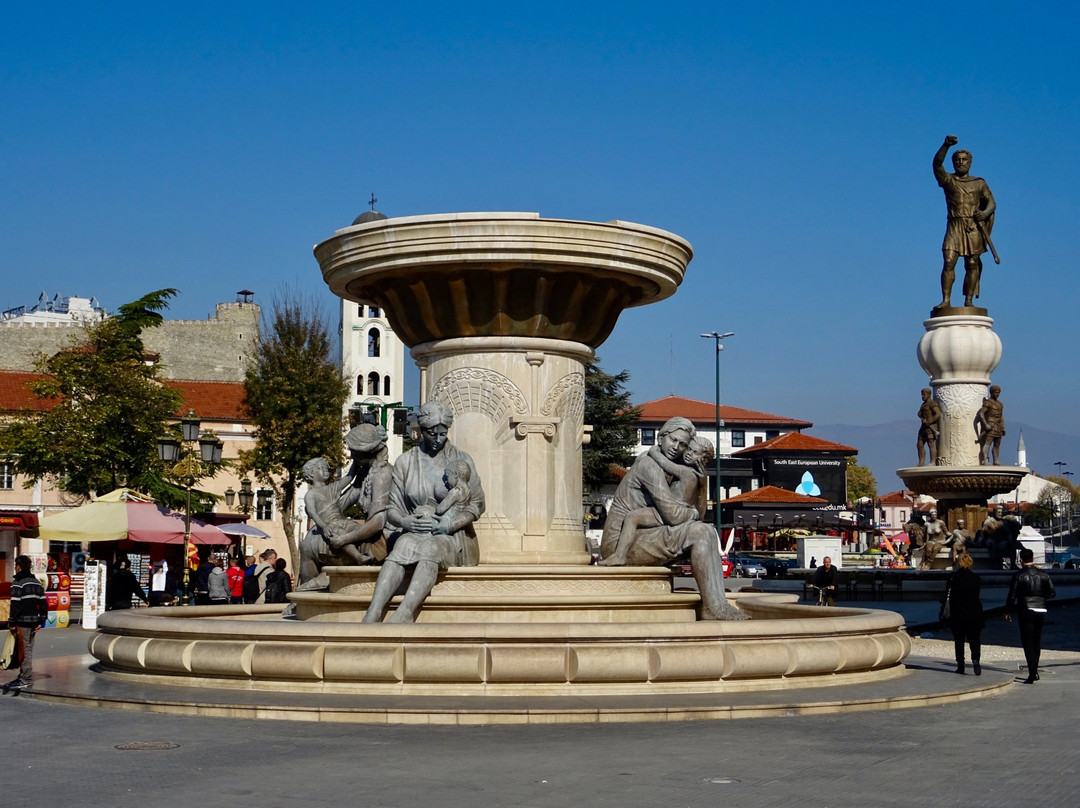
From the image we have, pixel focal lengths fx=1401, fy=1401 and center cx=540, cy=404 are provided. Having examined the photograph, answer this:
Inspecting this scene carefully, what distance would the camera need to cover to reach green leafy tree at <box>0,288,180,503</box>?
4156cm

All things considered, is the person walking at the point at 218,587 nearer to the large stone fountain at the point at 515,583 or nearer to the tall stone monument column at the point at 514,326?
the large stone fountain at the point at 515,583

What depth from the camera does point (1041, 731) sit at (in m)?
9.74

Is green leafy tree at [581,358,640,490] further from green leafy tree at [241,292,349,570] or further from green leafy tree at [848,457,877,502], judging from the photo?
green leafy tree at [848,457,877,502]

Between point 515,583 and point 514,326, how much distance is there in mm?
2886

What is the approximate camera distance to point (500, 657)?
10438 mm

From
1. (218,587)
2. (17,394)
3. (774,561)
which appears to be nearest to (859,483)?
(774,561)

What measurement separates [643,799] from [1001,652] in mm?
12575

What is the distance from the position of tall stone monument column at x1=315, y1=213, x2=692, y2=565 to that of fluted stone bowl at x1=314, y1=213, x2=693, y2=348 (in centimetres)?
1

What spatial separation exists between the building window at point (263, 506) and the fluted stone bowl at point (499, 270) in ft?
218

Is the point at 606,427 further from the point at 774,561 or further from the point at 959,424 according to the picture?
the point at 959,424

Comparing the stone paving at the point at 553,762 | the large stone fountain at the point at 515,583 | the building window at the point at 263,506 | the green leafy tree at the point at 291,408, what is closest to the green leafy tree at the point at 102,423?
the green leafy tree at the point at 291,408

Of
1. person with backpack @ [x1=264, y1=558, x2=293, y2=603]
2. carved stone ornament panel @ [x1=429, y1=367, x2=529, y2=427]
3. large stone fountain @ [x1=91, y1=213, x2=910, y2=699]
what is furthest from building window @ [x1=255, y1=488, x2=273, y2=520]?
carved stone ornament panel @ [x1=429, y1=367, x2=529, y2=427]

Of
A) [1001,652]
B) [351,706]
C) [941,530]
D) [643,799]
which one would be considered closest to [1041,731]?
[643,799]

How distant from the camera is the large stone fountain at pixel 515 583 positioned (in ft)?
34.6
